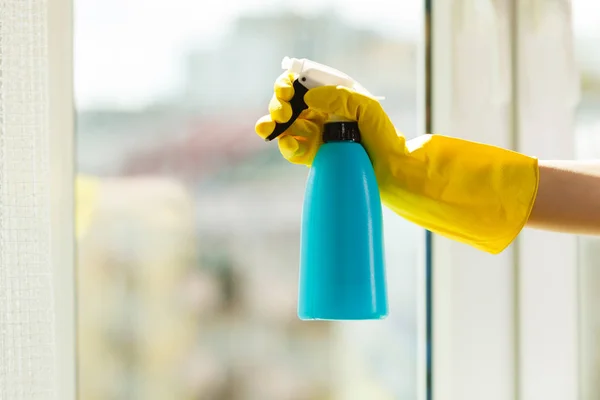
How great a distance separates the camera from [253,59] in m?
1.13

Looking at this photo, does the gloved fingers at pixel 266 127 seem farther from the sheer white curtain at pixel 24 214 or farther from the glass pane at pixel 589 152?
the glass pane at pixel 589 152

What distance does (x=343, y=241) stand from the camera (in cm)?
75

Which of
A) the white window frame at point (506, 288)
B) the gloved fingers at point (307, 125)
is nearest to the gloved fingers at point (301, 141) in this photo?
the gloved fingers at point (307, 125)

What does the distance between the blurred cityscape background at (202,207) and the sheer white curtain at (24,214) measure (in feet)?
0.56

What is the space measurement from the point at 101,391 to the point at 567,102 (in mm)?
815

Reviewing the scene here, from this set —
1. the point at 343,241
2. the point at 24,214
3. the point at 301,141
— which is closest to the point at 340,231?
the point at 343,241

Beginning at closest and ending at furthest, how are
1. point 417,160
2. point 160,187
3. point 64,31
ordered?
point 417,160
point 64,31
point 160,187

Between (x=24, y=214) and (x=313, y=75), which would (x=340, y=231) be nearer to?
(x=313, y=75)

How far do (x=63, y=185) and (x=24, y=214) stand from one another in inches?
5.1

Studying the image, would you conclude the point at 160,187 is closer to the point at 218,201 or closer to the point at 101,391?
the point at 218,201

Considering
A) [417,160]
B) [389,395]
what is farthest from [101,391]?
[417,160]

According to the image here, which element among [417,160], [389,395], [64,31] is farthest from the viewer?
[389,395]

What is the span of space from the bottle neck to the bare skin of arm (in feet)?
0.69

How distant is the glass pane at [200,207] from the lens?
3.50 feet
